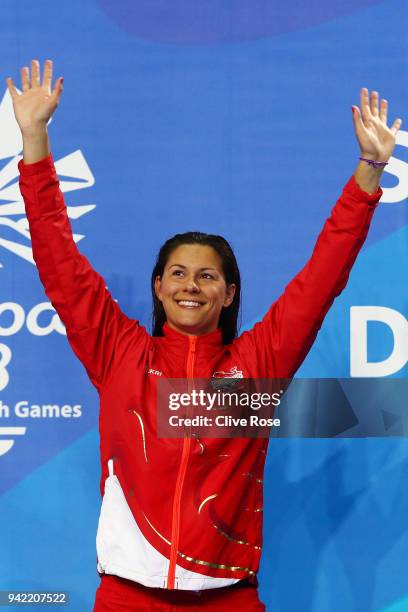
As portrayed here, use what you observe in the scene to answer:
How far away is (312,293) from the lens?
1.57m

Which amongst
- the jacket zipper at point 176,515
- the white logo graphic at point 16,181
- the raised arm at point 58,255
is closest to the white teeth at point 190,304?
the raised arm at point 58,255

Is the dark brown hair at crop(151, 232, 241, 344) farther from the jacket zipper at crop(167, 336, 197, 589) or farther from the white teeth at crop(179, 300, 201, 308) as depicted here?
the jacket zipper at crop(167, 336, 197, 589)

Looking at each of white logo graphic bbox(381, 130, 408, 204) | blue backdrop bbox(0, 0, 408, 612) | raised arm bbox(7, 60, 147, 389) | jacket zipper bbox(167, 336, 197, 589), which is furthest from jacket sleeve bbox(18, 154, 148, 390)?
white logo graphic bbox(381, 130, 408, 204)

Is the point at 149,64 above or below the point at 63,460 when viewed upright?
above

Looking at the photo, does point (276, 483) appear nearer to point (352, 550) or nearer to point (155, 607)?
point (352, 550)

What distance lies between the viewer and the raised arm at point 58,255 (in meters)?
1.52

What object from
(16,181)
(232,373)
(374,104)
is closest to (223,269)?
(232,373)

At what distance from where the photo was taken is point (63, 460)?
2135 millimetres

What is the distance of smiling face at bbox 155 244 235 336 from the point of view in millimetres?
1676

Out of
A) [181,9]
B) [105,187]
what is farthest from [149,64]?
[105,187]

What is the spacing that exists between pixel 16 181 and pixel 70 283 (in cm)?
70

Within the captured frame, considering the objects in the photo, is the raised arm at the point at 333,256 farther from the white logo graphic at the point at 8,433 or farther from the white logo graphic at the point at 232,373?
the white logo graphic at the point at 8,433

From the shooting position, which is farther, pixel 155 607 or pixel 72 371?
pixel 72 371

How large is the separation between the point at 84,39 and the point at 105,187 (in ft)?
1.21
